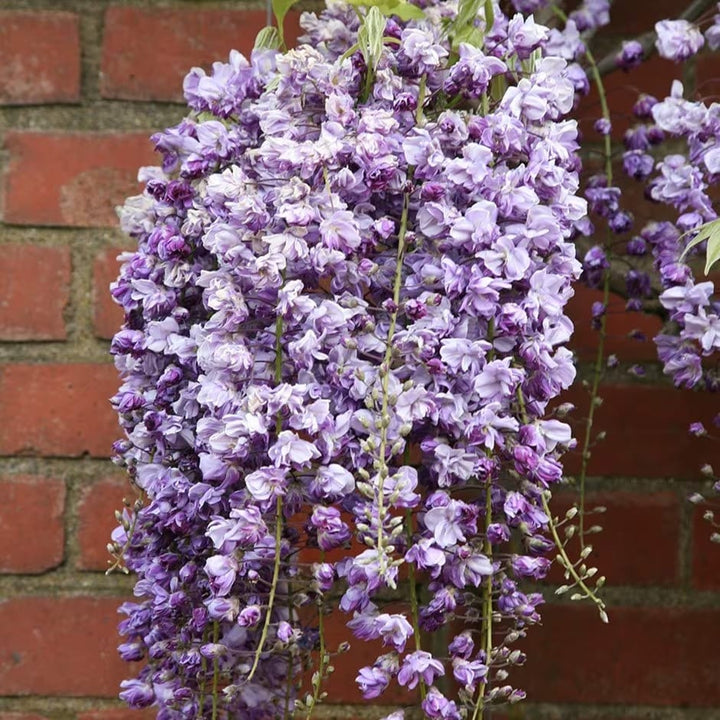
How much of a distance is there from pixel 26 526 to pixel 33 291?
9.6 inches

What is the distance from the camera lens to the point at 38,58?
1192 millimetres

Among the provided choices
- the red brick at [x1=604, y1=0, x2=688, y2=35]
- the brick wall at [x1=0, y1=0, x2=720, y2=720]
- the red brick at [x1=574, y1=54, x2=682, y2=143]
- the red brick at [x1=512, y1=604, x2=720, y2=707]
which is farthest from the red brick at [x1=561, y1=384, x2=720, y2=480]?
the red brick at [x1=604, y1=0, x2=688, y2=35]

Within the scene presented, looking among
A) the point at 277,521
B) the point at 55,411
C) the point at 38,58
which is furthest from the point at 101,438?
the point at 277,521

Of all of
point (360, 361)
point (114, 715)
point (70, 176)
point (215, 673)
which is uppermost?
point (70, 176)

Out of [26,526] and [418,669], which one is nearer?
[418,669]

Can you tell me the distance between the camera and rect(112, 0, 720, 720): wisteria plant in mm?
709

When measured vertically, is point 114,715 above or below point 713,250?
below

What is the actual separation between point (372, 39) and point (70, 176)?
1.74 ft

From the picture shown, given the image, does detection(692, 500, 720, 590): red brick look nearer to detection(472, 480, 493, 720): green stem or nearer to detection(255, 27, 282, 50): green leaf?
detection(472, 480, 493, 720): green stem

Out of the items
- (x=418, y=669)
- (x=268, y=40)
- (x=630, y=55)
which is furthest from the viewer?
(x=630, y=55)

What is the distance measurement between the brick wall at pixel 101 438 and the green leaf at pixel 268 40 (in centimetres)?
30

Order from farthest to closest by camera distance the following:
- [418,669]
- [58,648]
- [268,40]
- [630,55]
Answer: [58,648] → [630,55] → [268,40] → [418,669]

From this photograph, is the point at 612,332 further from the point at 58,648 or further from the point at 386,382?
the point at 58,648

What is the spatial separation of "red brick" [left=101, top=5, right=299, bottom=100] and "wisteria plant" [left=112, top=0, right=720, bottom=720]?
0.38 m
